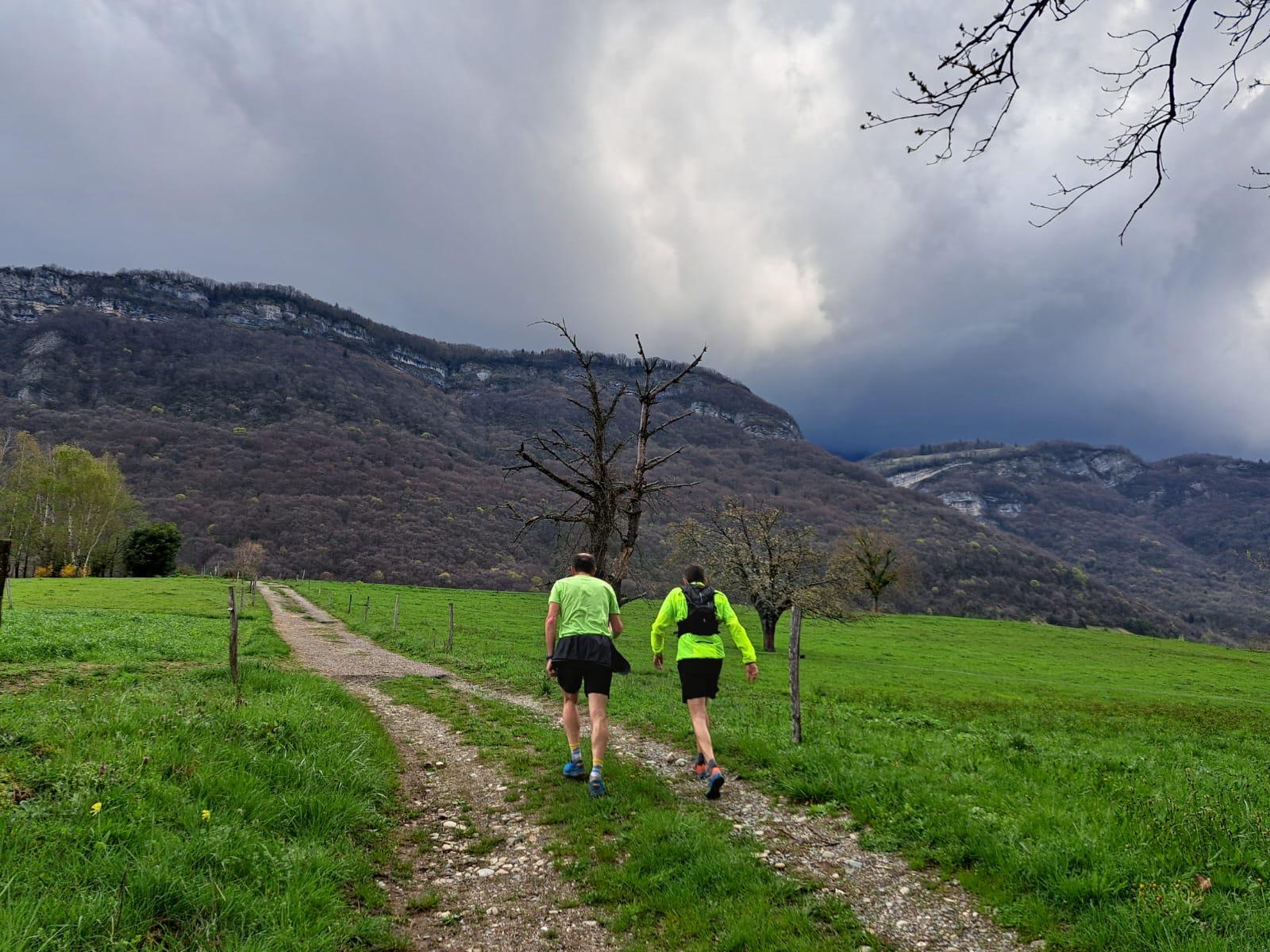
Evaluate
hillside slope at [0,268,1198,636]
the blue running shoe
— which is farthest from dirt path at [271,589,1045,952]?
hillside slope at [0,268,1198,636]

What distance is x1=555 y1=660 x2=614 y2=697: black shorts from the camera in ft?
22.1

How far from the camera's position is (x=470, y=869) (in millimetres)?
5047

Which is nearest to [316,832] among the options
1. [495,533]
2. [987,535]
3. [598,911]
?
[598,911]

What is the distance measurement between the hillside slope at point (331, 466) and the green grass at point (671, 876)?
85.4 feet

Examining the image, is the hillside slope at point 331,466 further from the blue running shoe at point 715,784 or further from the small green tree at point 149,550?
the blue running shoe at point 715,784

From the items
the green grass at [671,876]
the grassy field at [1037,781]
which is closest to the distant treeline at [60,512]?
the grassy field at [1037,781]

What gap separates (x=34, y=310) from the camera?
17038 centimetres

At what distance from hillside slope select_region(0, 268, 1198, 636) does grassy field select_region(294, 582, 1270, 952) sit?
17.4 metres

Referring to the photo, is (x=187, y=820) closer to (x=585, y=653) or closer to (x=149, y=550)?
(x=585, y=653)

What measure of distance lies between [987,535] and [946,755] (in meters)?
167

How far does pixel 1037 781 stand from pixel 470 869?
Answer: 6886 mm

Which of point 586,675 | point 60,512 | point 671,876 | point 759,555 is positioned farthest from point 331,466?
point 671,876

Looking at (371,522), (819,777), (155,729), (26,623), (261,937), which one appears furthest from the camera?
(371,522)

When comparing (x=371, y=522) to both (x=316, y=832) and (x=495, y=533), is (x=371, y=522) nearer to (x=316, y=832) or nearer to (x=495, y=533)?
(x=495, y=533)
